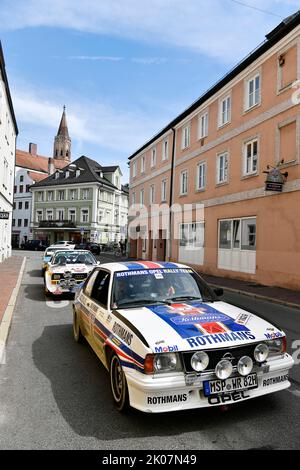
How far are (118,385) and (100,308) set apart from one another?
122 cm

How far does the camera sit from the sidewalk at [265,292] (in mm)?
11455

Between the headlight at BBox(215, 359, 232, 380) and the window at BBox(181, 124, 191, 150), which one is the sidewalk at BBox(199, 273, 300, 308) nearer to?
the headlight at BBox(215, 359, 232, 380)

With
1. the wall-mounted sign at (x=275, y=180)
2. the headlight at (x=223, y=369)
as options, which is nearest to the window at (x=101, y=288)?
the headlight at (x=223, y=369)

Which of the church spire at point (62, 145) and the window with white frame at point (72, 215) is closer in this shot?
the window with white frame at point (72, 215)

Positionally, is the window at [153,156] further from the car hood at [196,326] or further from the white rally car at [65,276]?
the car hood at [196,326]

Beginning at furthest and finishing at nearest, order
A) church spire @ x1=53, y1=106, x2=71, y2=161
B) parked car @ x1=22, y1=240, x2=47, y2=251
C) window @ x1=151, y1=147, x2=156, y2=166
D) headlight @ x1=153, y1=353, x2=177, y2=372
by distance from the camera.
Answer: church spire @ x1=53, y1=106, x2=71, y2=161
parked car @ x1=22, y1=240, x2=47, y2=251
window @ x1=151, y1=147, x2=156, y2=166
headlight @ x1=153, y1=353, x2=177, y2=372

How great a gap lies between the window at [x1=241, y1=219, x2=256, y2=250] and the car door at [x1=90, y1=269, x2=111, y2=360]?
12.2 meters

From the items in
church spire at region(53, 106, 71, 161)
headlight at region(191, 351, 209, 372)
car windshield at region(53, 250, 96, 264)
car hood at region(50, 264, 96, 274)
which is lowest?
headlight at region(191, 351, 209, 372)

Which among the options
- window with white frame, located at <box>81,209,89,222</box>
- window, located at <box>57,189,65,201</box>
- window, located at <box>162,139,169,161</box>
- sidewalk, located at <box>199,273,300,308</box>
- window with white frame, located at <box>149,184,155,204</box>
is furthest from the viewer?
window, located at <box>57,189,65,201</box>

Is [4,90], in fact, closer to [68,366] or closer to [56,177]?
[68,366]

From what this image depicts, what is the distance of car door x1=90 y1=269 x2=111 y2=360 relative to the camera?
15.0 feet

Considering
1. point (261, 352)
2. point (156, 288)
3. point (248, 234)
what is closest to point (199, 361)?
point (261, 352)

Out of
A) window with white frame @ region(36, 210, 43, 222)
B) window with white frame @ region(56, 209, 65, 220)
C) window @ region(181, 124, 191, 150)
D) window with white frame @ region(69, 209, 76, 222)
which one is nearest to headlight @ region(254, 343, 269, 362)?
window @ region(181, 124, 191, 150)

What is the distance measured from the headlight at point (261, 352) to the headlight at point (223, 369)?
0.35 meters
